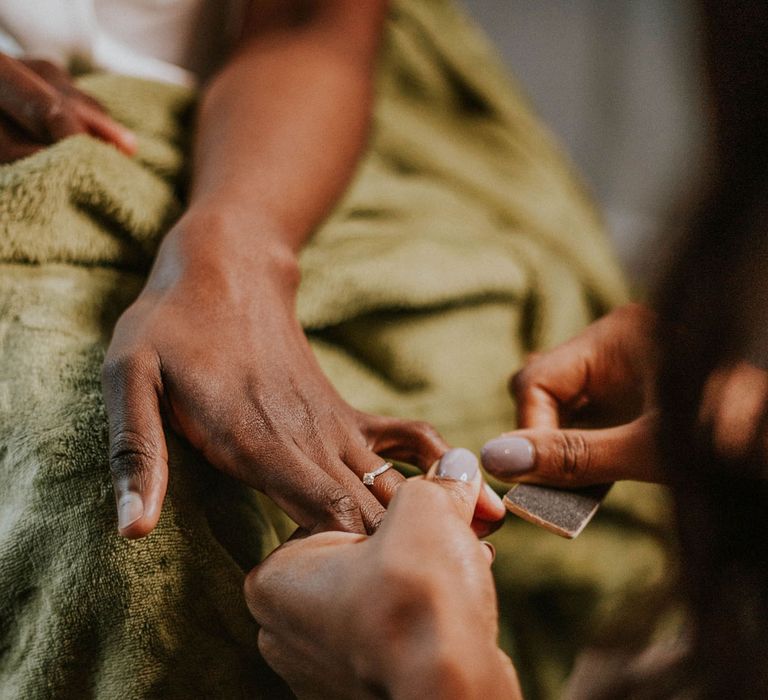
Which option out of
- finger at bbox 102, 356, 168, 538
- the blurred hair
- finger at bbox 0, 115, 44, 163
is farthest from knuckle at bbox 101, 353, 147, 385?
the blurred hair

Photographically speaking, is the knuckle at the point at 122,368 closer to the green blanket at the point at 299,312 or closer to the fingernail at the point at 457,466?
the green blanket at the point at 299,312

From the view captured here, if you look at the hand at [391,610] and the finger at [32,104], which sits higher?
the finger at [32,104]

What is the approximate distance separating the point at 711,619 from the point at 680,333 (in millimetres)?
197

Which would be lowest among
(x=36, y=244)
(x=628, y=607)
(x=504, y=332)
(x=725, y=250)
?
(x=628, y=607)

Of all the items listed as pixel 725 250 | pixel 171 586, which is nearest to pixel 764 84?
pixel 725 250

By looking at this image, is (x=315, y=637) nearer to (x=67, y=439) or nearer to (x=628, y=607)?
(x=67, y=439)

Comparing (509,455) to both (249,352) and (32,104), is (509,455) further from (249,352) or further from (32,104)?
(32,104)

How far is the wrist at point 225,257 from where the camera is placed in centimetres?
53

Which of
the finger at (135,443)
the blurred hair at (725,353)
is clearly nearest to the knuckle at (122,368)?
the finger at (135,443)

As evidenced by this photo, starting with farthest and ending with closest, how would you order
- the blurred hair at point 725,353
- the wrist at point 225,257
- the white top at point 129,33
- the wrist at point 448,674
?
the white top at point 129,33 < the wrist at point 225,257 < the blurred hair at point 725,353 < the wrist at point 448,674

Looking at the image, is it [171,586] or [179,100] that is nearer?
[171,586]

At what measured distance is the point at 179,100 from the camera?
0.72 m

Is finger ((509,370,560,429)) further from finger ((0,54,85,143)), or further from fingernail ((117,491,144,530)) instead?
finger ((0,54,85,143))

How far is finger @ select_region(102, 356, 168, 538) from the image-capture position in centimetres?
42
